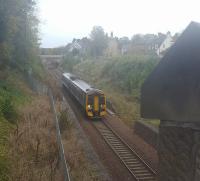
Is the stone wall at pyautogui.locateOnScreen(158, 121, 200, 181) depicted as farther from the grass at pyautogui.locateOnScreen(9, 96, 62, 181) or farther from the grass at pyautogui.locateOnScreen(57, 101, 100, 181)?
the grass at pyautogui.locateOnScreen(57, 101, 100, 181)

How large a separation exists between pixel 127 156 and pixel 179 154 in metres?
8.77

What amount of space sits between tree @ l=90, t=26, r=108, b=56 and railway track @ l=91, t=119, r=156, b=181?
55393 millimetres

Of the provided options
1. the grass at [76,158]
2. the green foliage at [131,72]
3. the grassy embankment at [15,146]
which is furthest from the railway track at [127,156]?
the green foliage at [131,72]

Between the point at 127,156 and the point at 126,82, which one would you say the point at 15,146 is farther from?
the point at 126,82

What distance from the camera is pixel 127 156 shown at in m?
16.5

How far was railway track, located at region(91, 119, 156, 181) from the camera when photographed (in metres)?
14.1

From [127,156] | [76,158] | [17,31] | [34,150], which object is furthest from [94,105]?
[34,150]

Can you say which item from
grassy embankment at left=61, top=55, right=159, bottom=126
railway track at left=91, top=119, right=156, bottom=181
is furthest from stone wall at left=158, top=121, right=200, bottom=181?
grassy embankment at left=61, top=55, right=159, bottom=126

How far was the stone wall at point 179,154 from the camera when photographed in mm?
7207

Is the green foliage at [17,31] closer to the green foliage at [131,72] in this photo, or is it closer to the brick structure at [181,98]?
the green foliage at [131,72]

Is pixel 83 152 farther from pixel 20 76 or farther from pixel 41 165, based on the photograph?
pixel 20 76

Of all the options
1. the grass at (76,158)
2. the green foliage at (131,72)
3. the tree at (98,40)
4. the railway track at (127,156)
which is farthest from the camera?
the tree at (98,40)

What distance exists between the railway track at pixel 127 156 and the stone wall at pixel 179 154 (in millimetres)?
5145

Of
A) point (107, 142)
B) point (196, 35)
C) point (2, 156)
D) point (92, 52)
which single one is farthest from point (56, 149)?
point (92, 52)
